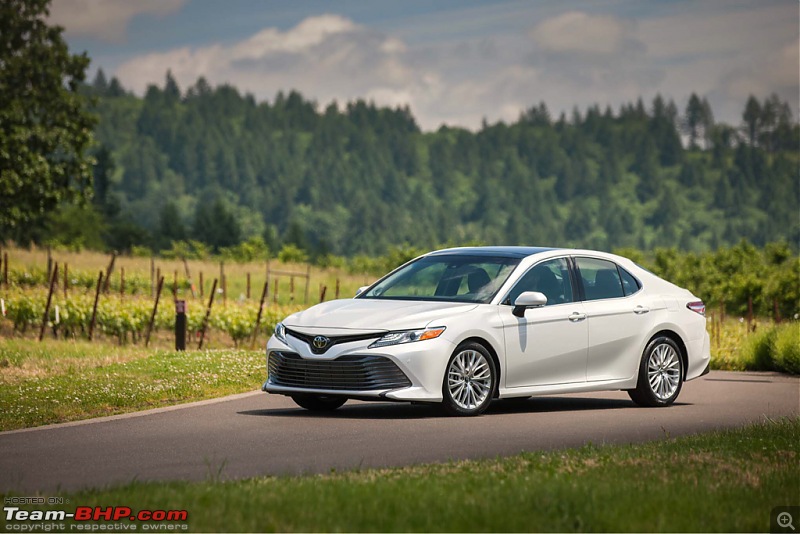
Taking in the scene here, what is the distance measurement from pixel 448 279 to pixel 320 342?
5.98 feet

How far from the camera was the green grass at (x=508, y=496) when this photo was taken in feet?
24.3

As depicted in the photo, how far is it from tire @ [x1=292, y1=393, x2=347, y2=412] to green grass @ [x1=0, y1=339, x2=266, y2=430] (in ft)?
5.98

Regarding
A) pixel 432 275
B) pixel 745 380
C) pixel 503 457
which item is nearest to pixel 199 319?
pixel 745 380

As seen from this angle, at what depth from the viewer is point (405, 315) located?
13.6 m

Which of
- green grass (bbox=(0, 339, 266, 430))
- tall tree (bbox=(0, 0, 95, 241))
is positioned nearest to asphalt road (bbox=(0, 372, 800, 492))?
green grass (bbox=(0, 339, 266, 430))

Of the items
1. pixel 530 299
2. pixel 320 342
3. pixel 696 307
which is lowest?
pixel 320 342

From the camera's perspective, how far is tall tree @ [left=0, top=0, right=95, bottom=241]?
155 feet

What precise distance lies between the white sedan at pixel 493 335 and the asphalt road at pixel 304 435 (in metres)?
0.34

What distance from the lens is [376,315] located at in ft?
44.8

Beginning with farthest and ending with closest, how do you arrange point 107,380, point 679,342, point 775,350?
1. point 775,350
2. point 107,380
3. point 679,342

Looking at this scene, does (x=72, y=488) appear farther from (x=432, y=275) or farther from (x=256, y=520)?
(x=432, y=275)

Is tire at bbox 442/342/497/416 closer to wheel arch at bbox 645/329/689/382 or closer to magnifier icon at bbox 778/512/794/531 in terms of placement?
wheel arch at bbox 645/329/689/382

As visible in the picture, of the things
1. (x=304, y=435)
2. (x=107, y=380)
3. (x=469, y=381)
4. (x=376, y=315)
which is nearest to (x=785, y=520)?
(x=304, y=435)

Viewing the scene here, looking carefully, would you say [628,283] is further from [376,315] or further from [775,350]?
[775,350]
